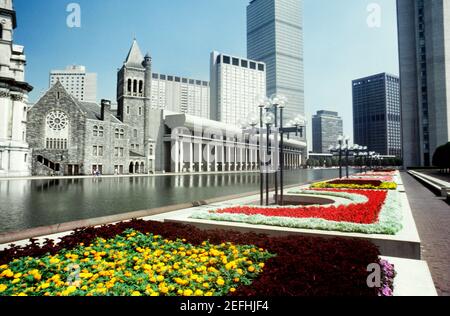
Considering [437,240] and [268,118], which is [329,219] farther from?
[268,118]

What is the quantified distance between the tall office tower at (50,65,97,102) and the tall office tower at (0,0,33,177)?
94.5 feet

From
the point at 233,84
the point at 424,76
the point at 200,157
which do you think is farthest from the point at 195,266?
the point at 233,84

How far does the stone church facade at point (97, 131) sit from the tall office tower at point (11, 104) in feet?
12.8

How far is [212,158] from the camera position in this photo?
94.7 meters

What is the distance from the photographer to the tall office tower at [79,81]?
84312 millimetres

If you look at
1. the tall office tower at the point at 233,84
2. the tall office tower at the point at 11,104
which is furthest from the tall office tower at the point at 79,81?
the tall office tower at the point at 233,84

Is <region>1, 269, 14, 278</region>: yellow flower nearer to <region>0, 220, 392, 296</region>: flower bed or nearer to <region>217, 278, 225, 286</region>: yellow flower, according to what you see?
<region>0, 220, 392, 296</region>: flower bed

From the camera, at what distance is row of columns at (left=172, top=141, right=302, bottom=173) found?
→ 81.4m

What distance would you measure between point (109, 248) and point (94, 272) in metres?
1.53

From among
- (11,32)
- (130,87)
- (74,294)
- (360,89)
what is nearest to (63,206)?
(74,294)

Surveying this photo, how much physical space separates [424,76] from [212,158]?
222 feet

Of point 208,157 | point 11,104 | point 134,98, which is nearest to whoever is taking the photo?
point 11,104

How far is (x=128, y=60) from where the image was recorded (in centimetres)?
7494
